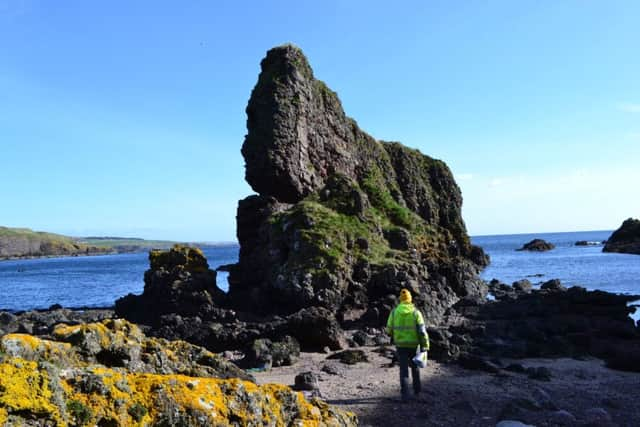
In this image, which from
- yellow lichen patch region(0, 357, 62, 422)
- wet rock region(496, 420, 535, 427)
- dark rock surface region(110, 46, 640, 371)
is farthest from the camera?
dark rock surface region(110, 46, 640, 371)

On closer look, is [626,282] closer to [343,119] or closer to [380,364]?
[343,119]

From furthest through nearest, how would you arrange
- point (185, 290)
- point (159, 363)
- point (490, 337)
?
point (185, 290)
point (490, 337)
point (159, 363)

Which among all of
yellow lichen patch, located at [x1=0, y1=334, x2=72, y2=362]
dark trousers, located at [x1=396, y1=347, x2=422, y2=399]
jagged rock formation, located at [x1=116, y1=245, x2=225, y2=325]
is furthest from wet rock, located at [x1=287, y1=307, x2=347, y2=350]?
yellow lichen patch, located at [x1=0, y1=334, x2=72, y2=362]

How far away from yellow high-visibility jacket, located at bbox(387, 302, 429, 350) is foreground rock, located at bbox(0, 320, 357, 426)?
4.69 metres

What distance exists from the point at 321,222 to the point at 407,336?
82.2ft

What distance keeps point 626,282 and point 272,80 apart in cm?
4484

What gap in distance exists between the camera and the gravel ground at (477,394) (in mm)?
12781

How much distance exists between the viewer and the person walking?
13.9 meters

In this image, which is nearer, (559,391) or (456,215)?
(559,391)

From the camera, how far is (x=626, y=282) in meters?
57.8

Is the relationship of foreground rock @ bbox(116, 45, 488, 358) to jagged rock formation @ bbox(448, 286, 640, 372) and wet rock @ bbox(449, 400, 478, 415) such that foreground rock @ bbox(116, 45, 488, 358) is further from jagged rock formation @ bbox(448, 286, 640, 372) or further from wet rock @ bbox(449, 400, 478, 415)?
wet rock @ bbox(449, 400, 478, 415)

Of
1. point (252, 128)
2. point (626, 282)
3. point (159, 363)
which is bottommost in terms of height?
point (626, 282)

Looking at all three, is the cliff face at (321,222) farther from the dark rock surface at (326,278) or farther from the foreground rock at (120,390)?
the foreground rock at (120,390)

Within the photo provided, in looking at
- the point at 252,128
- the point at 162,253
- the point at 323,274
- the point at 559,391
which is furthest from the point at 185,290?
the point at 559,391
